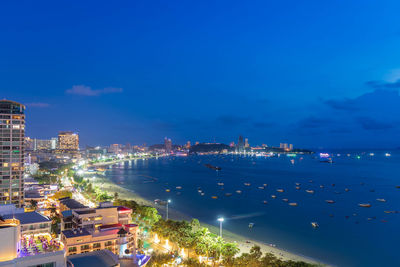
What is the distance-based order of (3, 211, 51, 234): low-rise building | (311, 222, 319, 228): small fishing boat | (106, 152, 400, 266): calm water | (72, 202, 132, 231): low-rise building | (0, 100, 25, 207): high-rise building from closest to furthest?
1. (3, 211, 51, 234): low-rise building
2. (72, 202, 132, 231): low-rise building
3. (106, 152, 400, 266): calm water
4. (0, 100, 25, 207): high-rise building
5. (311, 222, 319, 228): small fishing boat

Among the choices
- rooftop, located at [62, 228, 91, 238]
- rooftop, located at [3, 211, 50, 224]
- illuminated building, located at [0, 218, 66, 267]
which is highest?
illuminated building, located at [0, 218, 66, 267]

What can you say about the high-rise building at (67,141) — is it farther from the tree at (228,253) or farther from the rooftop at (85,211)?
the tree at (228,253)

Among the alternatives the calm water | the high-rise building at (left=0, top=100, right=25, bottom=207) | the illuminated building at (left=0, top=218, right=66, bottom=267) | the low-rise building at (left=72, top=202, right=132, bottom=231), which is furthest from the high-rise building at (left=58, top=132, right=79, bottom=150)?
the illuminated building at (left=0, top=218, right=66, bottom=267)

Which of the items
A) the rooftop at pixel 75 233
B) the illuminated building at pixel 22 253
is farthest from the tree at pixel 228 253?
the illuminated building at pixel 22 253

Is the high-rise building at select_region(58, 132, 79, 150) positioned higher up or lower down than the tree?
higher up

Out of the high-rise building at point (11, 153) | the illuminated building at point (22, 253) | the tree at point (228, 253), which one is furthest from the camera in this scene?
the high-rise building at point (11, 153)

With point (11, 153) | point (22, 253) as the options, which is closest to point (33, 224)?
point (22, 253)

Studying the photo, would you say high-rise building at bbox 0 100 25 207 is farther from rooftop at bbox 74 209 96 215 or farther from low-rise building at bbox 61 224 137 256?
low-rise building at bbox 61 224 137 256

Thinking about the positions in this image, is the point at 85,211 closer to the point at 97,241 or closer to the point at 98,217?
the point at 98,217
